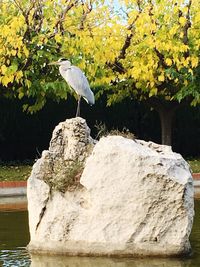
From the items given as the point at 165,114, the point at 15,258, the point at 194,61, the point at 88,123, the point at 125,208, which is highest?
the point at 194,61

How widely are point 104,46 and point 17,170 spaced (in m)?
4.41

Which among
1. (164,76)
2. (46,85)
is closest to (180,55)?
(164,76)

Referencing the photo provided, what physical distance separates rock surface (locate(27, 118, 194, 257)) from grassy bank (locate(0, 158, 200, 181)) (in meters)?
11.0

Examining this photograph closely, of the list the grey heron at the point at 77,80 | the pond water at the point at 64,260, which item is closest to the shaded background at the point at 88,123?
the grey heron at the point at 77,80

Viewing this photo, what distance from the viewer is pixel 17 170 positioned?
957 inches

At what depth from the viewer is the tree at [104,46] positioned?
23.1 metres

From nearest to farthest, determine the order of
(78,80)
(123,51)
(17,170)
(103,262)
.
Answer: (103,262), (78,80), (17,170), (123,51)

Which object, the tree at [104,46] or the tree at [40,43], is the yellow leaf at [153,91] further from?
the tree at [40,43]

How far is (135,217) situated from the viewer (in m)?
10.6

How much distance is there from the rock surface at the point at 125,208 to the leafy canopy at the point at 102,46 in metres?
11.6

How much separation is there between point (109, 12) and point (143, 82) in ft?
8.07

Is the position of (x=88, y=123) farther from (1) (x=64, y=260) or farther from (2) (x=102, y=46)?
(1) (x=64, y=260)

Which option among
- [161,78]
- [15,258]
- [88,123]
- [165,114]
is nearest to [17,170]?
[161,78]

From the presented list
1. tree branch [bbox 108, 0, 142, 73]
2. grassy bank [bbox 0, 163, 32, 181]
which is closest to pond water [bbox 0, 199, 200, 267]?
grassy bank [bbox 0, 163, 32, 181]
